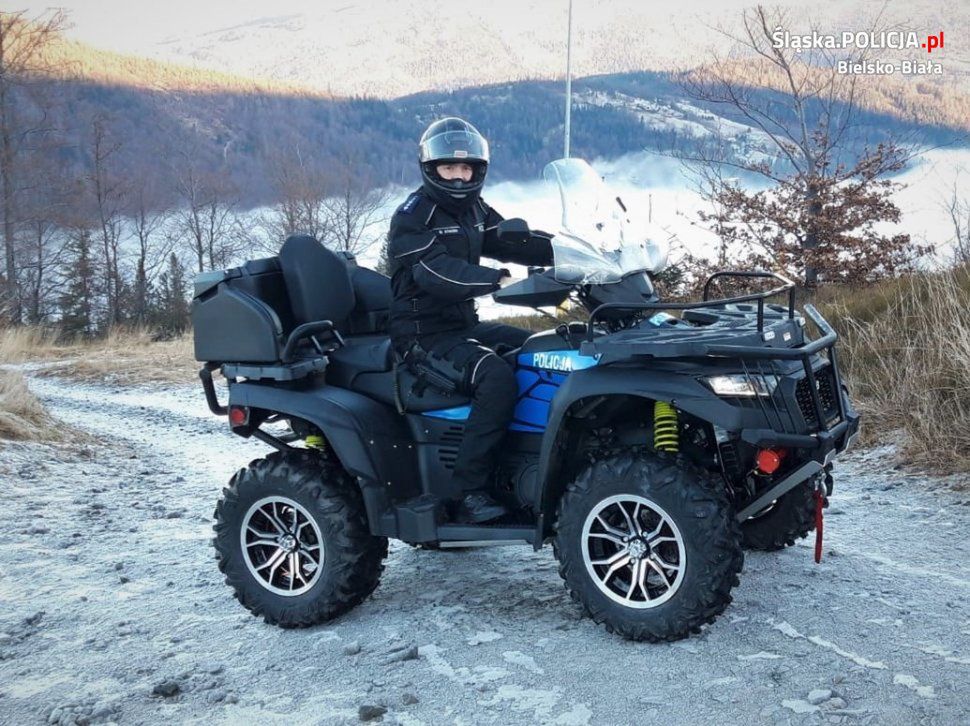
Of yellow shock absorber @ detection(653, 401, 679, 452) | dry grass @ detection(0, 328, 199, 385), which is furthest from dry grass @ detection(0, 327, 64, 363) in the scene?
yellow shock absorber @ detection(653, 401, 679, 452)

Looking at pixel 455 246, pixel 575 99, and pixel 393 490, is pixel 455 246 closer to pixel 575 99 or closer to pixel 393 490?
pixel 393 490

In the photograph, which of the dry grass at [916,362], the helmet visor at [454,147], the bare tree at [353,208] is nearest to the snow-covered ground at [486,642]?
the dry grass at [916,362]

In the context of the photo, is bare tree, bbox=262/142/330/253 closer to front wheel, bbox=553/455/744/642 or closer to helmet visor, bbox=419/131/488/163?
helmet visor, bbox=419/131/488/163

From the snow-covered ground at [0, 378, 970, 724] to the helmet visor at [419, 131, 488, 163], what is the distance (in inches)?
82.4

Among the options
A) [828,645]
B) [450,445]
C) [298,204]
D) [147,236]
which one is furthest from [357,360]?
[147,236]

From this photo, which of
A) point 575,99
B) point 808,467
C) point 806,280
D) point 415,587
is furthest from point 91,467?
point 575,99

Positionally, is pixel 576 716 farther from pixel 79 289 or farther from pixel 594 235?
pixel 79 289

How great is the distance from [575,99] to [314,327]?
51.1 meters

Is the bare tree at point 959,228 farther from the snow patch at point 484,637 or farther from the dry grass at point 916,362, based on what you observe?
the snow patch at point 484,637

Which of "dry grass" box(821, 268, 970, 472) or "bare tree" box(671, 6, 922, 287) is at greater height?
"bare tree" box(671, 6, 922, 287)

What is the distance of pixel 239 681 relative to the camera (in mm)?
3889

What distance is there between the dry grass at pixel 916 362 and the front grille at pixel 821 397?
2498mm

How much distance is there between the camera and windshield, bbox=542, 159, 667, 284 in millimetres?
Answer: 4074

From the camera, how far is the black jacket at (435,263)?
4359 mm
